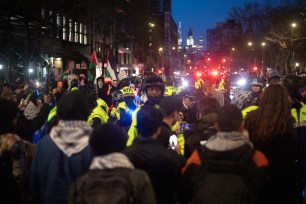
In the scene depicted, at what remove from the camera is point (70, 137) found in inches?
162

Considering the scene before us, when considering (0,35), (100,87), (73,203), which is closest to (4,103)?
(73,203)

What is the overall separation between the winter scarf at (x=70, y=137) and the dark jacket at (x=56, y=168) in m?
0.04

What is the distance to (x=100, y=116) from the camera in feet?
23.7

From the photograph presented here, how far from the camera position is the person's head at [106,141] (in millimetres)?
3547

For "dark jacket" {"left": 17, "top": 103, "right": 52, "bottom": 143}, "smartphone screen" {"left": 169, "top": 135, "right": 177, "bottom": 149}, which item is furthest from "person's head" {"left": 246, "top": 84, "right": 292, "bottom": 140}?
"dark jacket" {"left": 17, "top": 103, "right": 52, "bottom": 143}

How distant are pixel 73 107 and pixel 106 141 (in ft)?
2.54

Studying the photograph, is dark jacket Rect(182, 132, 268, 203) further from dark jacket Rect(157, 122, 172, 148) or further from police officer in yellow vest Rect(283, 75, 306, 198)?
police officer in yellow vest Rect(283, 75, 306, 198)

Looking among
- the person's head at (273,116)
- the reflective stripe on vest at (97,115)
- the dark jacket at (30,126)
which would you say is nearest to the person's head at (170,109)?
the person's head at (273,116)

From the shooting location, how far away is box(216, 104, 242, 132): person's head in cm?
400

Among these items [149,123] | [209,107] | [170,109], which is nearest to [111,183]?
[149,123]

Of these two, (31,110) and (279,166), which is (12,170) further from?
(31,110)

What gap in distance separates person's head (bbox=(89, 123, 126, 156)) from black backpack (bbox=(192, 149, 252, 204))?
84 centimetres

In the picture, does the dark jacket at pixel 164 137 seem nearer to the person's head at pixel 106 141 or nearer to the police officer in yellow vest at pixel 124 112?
the person's head at pixel 106 141

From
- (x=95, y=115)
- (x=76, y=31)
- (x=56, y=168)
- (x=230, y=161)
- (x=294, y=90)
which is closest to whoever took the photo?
(x=230, y=161)
